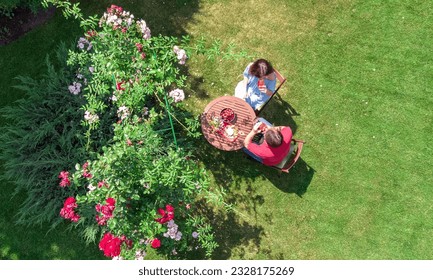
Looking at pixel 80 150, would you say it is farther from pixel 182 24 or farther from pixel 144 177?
pixel 182 24

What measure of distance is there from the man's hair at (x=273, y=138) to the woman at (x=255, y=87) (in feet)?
3.12

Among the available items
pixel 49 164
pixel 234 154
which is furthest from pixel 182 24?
pixel 49 164

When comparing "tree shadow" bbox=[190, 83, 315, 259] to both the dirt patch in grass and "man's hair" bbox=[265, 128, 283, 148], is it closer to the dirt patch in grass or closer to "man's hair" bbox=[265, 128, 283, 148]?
"man's hair" bbox=[265, 128, 283, 148]

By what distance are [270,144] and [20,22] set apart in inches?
239

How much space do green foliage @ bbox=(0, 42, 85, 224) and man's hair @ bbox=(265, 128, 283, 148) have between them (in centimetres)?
337

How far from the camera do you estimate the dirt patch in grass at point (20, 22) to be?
8438mm

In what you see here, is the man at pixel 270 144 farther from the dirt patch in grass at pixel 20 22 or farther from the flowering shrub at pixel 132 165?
the dirt patch in grass at pixel 20 22

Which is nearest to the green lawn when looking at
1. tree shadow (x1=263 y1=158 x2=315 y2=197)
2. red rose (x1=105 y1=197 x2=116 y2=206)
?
tree shadow (x1=263 y1=158 x2=315 y2=197)

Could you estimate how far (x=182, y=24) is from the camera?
8.48 m

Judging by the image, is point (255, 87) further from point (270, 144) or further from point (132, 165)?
point (132, 165)

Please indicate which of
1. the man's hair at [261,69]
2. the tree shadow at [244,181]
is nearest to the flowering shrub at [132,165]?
the man's hair at [261,69]

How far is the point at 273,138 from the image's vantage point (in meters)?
6.47

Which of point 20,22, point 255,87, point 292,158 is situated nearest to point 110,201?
point 255,87
